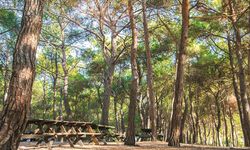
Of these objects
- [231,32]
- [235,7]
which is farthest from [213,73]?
[235,7]

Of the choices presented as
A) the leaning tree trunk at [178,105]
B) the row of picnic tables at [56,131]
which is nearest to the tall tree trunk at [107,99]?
the row of picnic tables at [56,131]

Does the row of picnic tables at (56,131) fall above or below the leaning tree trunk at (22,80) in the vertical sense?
below

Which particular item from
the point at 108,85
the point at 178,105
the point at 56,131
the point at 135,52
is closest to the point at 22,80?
the point at 56,131

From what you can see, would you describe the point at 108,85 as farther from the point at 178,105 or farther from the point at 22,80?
the point at 22,80

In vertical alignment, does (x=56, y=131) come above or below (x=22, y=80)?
below

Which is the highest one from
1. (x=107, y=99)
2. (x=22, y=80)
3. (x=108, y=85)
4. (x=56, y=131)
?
(x=108, y=85)

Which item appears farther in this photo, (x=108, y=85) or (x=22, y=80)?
(x=108, y=85)

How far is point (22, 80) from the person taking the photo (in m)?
4.63

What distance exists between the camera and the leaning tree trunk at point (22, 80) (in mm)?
4336

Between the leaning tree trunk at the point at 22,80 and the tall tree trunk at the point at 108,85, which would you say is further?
the tall tree trunk at the point at 108,85

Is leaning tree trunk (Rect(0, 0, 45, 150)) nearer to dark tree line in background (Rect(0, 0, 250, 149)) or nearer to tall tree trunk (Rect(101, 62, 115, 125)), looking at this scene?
dark tree line in background (Rect(0, 0, 250, 149))

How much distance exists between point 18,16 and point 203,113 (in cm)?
2541

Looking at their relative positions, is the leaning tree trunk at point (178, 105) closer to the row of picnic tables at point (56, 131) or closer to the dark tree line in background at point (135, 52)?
the dark tree line in background at point (135, 52)

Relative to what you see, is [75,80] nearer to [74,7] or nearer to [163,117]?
[163,117]
